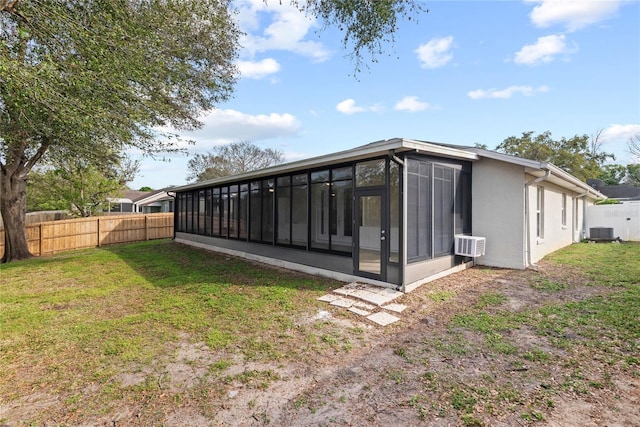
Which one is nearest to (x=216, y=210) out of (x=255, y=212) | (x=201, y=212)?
(x=201, y=212)

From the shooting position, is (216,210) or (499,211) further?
(216,210)

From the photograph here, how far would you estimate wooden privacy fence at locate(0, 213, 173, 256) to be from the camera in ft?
41.4

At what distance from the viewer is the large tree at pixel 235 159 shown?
28234 millimetres

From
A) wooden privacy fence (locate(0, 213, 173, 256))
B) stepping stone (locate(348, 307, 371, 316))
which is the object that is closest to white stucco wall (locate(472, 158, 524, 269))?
stepping stone (locate(348, 307, 371, 316))

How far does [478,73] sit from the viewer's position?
887 centimetres

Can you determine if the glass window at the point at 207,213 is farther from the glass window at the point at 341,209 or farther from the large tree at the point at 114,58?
the glass window at the point at 341,209

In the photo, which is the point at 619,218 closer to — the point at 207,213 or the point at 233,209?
the point at 233,209

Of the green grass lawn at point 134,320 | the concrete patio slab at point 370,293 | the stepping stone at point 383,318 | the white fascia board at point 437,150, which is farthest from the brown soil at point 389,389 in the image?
the white fascia board at point 437,150

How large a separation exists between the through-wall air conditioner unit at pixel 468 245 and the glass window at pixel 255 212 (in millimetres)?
5461

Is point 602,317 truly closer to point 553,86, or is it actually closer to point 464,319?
point 464,319

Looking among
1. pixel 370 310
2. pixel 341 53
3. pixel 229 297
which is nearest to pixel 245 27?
pixel 341 53

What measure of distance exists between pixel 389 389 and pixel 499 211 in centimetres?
583

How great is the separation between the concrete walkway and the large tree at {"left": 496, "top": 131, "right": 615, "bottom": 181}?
2345 cm

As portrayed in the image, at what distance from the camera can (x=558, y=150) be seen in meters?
23.7
